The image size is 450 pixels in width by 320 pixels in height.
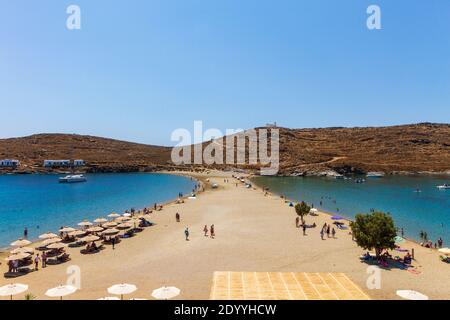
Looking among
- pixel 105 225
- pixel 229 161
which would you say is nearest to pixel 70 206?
pixel 105 225

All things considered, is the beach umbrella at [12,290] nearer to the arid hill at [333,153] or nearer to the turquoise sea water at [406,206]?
the turquoise sea water at [406,206]

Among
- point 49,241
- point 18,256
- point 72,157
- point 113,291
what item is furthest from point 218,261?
point 72,157

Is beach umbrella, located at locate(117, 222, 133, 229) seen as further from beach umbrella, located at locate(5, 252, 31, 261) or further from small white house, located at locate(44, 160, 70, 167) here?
small white house, located at locate(44, 160, 70, 167)

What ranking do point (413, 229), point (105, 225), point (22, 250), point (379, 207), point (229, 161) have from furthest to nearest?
point (229, 161)
point (379, 207)
point (413, 229)
point (105, 225)
point (22, 250)

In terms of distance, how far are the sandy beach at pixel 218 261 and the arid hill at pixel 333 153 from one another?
10318cm

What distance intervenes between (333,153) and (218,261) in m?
142

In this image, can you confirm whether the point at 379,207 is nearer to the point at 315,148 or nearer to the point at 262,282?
the point at 262,282

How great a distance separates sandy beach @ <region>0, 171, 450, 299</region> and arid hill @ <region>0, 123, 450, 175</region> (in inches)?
4062

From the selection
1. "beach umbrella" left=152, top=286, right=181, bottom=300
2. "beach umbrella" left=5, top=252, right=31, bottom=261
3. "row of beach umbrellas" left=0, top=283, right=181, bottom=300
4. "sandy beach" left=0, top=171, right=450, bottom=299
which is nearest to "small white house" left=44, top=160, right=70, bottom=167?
"sandy beach" left=0, top=171, right=450, bottom=299

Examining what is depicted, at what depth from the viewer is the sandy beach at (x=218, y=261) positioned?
20.9m

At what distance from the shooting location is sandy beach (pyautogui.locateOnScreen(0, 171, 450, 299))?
20.9 m

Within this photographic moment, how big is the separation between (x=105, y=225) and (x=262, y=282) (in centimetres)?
2363

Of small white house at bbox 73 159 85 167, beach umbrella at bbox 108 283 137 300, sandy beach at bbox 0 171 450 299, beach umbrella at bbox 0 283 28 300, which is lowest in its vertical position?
sandy beach at bbox 0 171 450 299

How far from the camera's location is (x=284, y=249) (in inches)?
1145
